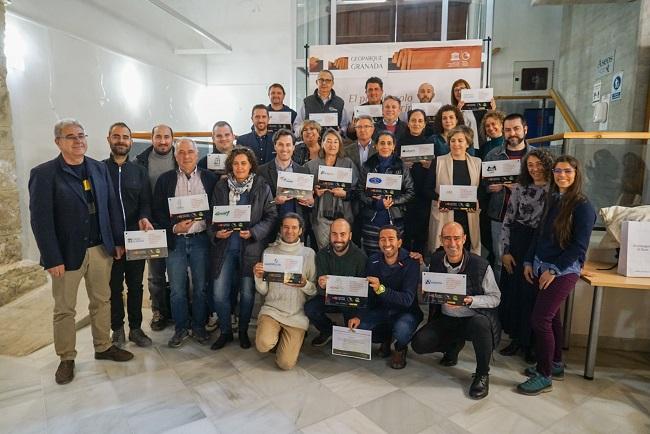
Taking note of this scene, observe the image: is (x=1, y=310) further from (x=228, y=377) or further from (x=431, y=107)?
(x=431, y=107)

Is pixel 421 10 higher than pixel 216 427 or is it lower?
higher

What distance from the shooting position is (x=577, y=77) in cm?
729

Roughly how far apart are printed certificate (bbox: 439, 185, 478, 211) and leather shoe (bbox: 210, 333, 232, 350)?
202 cm

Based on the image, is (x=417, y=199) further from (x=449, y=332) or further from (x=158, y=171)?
(x=158, y=171)

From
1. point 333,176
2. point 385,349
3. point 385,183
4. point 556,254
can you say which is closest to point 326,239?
point 333,176

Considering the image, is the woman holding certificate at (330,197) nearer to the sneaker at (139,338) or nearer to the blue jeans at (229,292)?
the blue jeans at (229,292)

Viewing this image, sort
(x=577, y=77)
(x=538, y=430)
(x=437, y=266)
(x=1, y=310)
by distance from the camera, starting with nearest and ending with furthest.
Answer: (x=538, y=430) < (x=437, y=266) < (x=1, y=310) < (x=577, y=77)

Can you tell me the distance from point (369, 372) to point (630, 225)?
6.71 ft

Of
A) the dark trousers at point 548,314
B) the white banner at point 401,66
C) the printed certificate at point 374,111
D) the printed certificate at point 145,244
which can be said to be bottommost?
the dark trousers at point 548,314

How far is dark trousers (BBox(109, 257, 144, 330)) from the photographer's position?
3.31 metres

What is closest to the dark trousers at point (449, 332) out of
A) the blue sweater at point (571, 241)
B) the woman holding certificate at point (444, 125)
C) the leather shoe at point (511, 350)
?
the leather shoe at point (511, 350)

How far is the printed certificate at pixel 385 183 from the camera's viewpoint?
332 cm

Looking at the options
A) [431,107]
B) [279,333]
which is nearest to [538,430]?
[279,333]

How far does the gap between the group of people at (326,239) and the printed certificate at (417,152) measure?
0.07 meters
